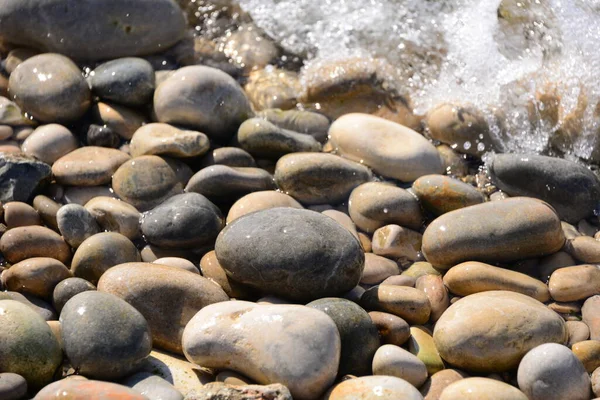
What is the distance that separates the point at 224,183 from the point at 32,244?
3.25 feet

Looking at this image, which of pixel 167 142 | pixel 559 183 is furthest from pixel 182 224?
pixel 559 183

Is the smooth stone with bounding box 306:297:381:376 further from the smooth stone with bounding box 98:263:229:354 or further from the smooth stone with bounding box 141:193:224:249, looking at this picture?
the smooth stone with bounding box 141:193:224:249

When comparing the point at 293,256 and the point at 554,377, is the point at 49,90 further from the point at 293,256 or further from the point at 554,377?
the point at 554,377

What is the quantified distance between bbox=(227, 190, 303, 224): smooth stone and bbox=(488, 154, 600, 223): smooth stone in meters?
1.26

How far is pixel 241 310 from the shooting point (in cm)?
296

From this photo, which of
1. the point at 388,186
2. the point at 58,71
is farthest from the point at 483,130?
the point at 58,71

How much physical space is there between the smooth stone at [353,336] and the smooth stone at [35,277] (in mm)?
1134

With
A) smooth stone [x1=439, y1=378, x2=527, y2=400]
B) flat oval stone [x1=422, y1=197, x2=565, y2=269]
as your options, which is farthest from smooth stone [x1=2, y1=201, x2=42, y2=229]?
smooth stone [x1=439, y1=378, x2=527, y2=400]

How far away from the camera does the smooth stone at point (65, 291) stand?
3195mm

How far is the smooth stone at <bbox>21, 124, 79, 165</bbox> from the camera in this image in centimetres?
416

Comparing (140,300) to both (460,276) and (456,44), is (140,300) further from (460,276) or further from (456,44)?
(456,44)

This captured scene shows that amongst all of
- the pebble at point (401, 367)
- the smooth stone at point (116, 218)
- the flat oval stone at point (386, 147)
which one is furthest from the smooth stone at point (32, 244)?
the flat oval stone at point (386, 147)

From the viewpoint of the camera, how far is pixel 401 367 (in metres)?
2.96

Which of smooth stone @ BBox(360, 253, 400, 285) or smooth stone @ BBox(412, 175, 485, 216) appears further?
smooth stone @ BBox(412, 175, 485, 216)
